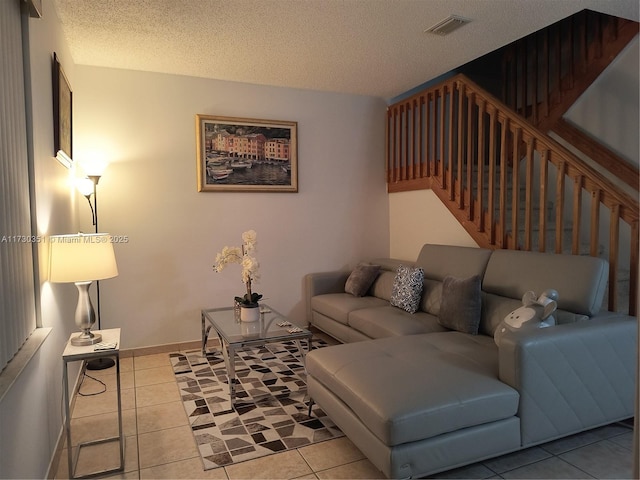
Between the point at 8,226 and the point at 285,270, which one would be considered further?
the point at 285,270

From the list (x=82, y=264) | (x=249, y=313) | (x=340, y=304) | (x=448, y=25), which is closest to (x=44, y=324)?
(x=82, y=264)

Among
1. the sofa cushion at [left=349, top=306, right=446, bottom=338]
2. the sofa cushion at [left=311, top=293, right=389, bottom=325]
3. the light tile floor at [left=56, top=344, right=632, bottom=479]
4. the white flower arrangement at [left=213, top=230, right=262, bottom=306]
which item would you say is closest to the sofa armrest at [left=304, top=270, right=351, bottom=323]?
the sofa cushion at [left=311, top=293, right=389, bottom=325]

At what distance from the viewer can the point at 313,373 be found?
2539mm

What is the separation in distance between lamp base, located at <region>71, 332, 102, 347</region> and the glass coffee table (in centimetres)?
83

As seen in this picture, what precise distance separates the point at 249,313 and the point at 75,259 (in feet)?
4.94

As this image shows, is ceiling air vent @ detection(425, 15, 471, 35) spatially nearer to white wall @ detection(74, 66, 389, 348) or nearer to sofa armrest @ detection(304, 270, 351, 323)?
white wall @ detection(74, 66, 389, 348)

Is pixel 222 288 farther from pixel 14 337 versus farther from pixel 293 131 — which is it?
pixel 14 337

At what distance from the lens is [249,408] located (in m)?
2.84

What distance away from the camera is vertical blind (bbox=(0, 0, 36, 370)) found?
5.14 ft

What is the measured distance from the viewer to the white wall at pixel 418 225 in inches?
161

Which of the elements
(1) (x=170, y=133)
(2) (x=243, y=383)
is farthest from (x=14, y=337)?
(1) (x=170, y=133)

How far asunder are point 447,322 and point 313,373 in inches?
42.7

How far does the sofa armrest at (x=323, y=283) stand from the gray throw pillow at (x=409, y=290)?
3.33 ft

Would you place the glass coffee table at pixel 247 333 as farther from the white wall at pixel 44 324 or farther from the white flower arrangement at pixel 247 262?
the white wall at pixel 44 324
